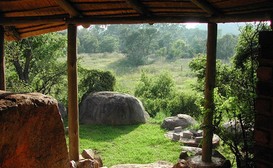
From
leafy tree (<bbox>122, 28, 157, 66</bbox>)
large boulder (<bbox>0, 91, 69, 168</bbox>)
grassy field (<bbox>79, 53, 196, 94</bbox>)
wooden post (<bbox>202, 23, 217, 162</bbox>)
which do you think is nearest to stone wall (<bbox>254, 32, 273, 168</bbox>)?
large boulder (<bbox>0, 91, 69, 168</bbox>)

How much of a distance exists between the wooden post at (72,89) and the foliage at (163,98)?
26.5 ft

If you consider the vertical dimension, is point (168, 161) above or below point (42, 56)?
below

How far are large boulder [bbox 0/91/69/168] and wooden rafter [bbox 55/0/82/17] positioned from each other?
8.41ft

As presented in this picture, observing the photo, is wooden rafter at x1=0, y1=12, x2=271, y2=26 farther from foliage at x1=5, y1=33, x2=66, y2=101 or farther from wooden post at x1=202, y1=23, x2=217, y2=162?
foliage at x1=5, y1=33, x2=66, y2=101

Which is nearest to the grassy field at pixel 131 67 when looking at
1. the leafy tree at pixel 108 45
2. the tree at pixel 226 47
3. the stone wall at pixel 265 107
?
the leafy tree at pixel 108 45

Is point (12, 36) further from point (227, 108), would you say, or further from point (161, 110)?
point (161, 110)

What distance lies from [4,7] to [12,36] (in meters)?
1.12

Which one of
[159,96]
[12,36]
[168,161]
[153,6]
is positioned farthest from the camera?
[159,96]

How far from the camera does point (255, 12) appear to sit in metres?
3.57

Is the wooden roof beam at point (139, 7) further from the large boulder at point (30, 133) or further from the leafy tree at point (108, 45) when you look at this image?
the leafy tree at point (108, 45)

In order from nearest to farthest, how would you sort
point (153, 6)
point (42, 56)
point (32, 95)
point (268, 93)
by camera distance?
1. point (268, 93)
2. point (32, 95)
3. point (153, 6)
4. point (42, 56)

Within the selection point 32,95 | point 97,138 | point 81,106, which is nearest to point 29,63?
point 81,106

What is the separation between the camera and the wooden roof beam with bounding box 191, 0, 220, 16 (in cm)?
362

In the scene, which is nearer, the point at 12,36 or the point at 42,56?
the point at 12,36
